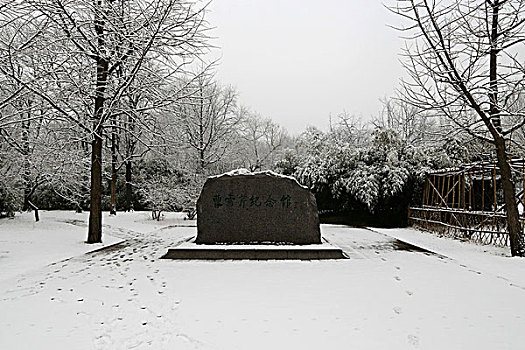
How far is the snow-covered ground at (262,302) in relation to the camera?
4.11 metres

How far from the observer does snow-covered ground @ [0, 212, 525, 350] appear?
4.11 m

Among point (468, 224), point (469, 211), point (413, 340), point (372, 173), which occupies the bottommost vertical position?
point (413, 340)

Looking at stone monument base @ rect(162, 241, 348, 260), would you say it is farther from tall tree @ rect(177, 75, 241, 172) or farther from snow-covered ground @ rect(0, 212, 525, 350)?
tall tree @ rect(177, 75, 241, 172)

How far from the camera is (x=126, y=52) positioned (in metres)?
9.77

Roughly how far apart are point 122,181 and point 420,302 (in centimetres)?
2078

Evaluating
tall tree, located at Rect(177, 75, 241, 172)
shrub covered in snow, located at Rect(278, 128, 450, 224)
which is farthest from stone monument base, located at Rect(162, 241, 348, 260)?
tall tree, located at Rect(177, 75, 241, 172)

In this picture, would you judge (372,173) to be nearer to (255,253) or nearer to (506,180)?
(506,180)

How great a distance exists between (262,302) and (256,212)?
3.79 m

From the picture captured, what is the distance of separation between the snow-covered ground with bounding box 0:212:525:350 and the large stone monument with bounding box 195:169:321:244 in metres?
1.07

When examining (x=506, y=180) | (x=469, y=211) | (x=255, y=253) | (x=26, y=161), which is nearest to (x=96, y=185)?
(x=255, y=253)

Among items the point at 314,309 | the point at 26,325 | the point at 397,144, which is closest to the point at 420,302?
the point at 314,309

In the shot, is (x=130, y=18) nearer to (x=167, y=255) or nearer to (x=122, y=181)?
(x=167, y=255)

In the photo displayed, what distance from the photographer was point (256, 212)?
898 cm

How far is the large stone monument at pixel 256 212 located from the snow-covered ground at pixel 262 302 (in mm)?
1072
